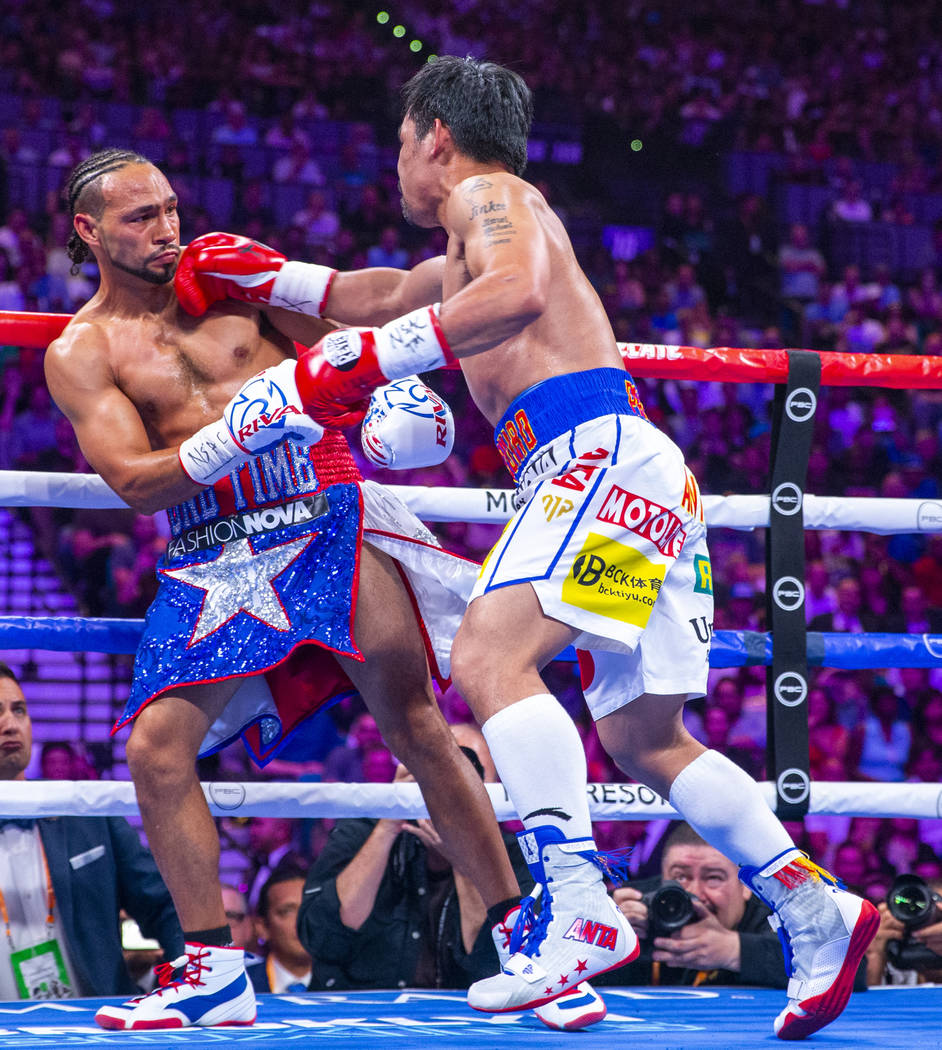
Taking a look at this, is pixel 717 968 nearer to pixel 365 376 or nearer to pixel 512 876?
pixel 512 876

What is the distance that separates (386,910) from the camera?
8.69ft

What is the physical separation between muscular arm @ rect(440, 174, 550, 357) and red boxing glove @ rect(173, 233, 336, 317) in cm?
46

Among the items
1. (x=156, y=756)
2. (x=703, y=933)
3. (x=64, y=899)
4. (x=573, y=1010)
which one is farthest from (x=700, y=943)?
(x=64, y=899)

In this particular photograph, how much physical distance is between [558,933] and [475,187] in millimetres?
1084

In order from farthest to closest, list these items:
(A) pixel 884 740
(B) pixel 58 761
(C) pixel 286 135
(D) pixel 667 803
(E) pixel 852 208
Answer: (E) pixel 852 208 < (C) pixel 286 135 < (A) pixel 884 740 < (B) pixel 58 761 < (D) pixel 667 803

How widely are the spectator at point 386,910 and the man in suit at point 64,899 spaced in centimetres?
31

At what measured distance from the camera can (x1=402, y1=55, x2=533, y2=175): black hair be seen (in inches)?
78.5

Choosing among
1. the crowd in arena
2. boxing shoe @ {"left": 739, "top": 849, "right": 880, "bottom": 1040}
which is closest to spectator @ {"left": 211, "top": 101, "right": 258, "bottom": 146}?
the crowd in arena

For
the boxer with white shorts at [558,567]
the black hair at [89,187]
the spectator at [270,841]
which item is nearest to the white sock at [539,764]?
the boxer with white shorts at [558,567]

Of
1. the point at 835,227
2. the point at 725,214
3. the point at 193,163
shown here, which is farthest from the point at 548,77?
the point at 193,163

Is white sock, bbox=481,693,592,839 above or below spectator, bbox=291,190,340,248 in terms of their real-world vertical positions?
below

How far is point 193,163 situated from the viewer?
926 centimetres

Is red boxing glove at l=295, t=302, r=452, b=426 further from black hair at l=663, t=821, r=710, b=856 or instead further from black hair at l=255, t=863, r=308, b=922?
black hair at l=255, t=863, r=308, b=922

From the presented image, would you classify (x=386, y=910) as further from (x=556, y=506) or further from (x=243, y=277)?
(x=243, y=277)
